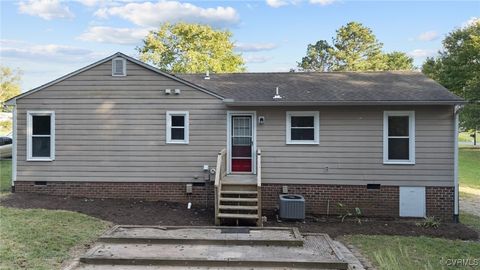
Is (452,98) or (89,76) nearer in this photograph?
(452,98)

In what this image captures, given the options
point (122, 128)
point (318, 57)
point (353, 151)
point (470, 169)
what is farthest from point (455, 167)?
point (318, 57)

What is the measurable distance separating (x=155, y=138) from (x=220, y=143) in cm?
188

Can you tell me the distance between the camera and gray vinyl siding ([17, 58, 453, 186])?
10523 mm

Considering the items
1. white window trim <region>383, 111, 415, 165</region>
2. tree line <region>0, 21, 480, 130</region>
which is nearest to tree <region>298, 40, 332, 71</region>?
tree line <region>0, 21, 480, 130</region>

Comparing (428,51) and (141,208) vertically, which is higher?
(428,51)

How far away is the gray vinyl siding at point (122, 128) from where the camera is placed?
35.3ft

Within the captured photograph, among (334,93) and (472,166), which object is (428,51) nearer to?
(472,166)

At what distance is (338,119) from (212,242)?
5.46 meters

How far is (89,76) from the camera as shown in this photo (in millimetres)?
10836

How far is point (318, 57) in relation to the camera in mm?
47469

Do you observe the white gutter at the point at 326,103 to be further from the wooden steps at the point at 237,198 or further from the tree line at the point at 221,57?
the tree line at the point at 221,57

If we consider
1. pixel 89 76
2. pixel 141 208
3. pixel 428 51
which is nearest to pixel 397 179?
pixel 141 208

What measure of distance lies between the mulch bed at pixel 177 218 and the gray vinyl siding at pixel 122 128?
801 millimetres

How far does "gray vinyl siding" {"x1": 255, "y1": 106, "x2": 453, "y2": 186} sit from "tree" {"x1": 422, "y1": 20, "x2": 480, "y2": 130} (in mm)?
20384
